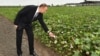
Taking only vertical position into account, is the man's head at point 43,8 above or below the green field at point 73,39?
above

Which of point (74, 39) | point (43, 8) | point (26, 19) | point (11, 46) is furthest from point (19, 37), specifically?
point (74, 39)

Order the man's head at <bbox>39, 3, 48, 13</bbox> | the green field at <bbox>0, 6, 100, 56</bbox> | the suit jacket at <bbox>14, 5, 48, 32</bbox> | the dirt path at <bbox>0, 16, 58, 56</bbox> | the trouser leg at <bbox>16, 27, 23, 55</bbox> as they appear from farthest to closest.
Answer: the dirt path at <bbox>0, 16, 58, 56</bbox>
the trouser leg at <bbox>16, 27, 23, 55</bbox>
the suit jacket at <bbox>14, 5, 48, 32</bbox>
the green field at <bbox>0, 6, 100, 56</bbox>
the man's head at <bbox>39, 3, 48, 13</bbox>

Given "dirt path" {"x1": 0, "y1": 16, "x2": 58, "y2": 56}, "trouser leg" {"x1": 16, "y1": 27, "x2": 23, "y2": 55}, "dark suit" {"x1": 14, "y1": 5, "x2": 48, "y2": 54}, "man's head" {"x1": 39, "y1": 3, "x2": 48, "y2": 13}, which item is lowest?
"dirt path" {"x1": 0, "y1": 16, "x2": 58, "y2": 56}

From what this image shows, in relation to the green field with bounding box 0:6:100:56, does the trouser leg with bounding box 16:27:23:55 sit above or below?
above

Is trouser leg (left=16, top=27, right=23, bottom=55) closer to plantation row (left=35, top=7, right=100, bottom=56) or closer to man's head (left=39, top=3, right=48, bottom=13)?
man's head (left=39, top=3, right=48, bottom=13)

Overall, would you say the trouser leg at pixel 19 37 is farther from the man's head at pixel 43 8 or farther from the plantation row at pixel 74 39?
the plantation row at pixel 74 39

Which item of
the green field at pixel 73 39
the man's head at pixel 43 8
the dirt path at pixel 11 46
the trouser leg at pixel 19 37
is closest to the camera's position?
the man's head at pixel 43 8

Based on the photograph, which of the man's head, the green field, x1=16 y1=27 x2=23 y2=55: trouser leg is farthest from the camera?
x1=16 y1=27 x2=23 y2=55: trouser leg

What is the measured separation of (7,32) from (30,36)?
15.8ft

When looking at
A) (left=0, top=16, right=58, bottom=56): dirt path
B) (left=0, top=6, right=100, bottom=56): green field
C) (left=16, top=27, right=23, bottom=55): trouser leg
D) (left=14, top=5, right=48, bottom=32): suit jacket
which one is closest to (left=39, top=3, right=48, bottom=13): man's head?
(left=14, top=5, right=48, bottom=32): suit jacket

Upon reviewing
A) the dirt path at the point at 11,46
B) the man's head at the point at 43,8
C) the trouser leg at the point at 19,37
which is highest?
the man's head at the point at 43,8

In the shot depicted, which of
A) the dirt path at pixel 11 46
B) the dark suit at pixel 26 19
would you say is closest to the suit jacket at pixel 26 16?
the dark suit at pixel 26 19

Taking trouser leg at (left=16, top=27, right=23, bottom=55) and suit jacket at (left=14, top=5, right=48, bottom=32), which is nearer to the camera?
suit jacket at (left=14, top=5, right=48, bottom=32)

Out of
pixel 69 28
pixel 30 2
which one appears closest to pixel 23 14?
pixel 69 28
